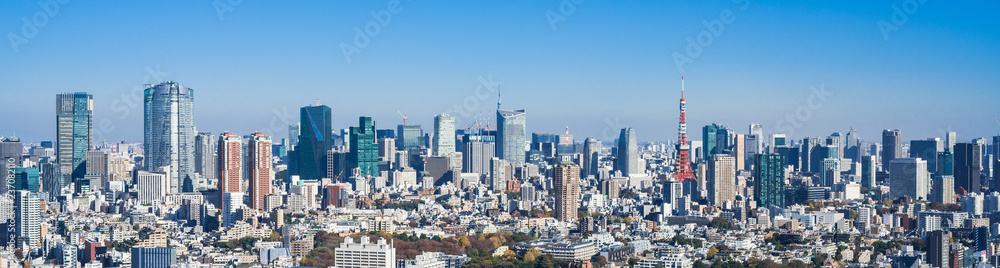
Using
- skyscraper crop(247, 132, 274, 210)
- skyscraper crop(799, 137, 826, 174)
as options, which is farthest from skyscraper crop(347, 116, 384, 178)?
skyscraper crop(799, 137, 826, 174)

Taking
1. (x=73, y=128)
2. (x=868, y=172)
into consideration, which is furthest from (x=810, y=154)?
(x=73, y=128)

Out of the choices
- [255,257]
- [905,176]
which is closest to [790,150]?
[905,176]

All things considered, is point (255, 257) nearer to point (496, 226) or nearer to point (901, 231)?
point (496, 226)

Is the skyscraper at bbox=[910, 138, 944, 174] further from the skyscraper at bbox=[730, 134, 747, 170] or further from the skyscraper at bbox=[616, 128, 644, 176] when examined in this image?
the skyscraper at bbox=[616, 128, 644, 176]

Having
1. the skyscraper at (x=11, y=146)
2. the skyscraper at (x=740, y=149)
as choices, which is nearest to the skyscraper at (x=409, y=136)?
the skyscraper at (x=740, y=149)

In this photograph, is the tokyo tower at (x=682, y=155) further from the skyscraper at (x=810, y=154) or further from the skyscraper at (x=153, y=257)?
the skyscraper at (x=153, y=257)
